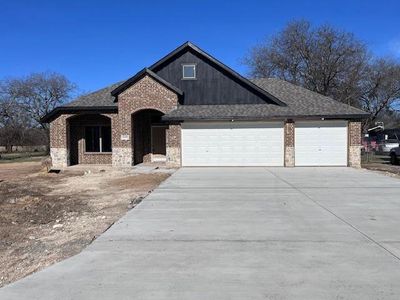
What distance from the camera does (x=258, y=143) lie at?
78.5 feet

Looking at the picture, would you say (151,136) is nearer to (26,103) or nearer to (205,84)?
(205,84)

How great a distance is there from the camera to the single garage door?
940 inches

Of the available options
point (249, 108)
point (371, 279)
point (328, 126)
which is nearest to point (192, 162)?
point (249, 108)

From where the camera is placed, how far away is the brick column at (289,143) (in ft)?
77.8

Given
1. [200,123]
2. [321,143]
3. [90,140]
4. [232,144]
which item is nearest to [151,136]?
[90,140]

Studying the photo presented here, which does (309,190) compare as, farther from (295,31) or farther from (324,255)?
(295,31)

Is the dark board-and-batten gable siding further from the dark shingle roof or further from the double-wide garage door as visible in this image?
the double-wide garage door

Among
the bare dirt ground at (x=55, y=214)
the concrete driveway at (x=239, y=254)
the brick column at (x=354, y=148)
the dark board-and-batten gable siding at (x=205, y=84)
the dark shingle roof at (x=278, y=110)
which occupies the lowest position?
the bare dirt ground at (x=55, y=214)

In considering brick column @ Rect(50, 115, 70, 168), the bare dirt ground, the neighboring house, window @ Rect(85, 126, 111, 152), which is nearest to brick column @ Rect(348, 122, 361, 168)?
the neighboring house

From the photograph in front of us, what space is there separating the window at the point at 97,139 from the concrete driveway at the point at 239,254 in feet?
52.7

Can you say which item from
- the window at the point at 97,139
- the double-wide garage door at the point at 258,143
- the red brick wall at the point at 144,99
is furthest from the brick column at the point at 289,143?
the window at the point at 97,139

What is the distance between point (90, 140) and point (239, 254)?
22000 mm

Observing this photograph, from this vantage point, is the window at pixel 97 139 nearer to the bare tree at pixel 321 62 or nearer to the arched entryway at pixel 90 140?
the arched entryway at pixel 90 140

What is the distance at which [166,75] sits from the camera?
86.3ft
